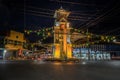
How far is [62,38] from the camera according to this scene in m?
52.8

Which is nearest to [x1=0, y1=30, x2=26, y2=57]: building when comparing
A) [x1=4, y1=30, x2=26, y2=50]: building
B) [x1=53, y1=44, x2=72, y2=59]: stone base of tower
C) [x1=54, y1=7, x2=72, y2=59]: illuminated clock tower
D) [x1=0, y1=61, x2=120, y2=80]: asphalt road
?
[x1=4, y1=30, x2=26, y2=50]: building

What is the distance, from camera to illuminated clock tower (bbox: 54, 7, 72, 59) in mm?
52312

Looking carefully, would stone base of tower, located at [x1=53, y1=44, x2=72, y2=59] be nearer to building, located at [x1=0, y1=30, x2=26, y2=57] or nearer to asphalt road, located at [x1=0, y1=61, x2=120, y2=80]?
building, located at [x1=0, y1=30, x2=26, y2=57]

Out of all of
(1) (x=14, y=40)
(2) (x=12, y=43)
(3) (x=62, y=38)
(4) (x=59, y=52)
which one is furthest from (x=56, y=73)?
(1) (x=14, y=40)

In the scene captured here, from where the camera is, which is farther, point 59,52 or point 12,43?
point 12,43

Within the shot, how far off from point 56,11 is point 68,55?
12004 mm

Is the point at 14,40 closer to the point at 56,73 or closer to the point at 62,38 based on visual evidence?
the point at 62,38

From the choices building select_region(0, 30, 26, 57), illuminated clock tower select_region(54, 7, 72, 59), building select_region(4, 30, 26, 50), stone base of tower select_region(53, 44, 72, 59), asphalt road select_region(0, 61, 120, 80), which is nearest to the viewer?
asphalt road select_region(0, 61, 120, 80)

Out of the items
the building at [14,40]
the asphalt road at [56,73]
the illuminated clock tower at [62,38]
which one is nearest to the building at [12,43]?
the building at [14,40]

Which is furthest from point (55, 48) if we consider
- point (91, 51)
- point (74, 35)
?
point (91, 51)

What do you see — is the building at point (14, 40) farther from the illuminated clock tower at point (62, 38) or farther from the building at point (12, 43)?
the illuminated clock tower at point (62, 38)

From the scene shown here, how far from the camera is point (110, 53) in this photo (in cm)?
8288

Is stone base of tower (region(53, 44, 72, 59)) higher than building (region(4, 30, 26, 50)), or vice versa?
building (region(4, 30, 26, 50))

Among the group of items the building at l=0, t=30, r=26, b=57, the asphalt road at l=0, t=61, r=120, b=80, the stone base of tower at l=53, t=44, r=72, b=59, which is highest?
the building at l=0, t=30, r=26, b=57
